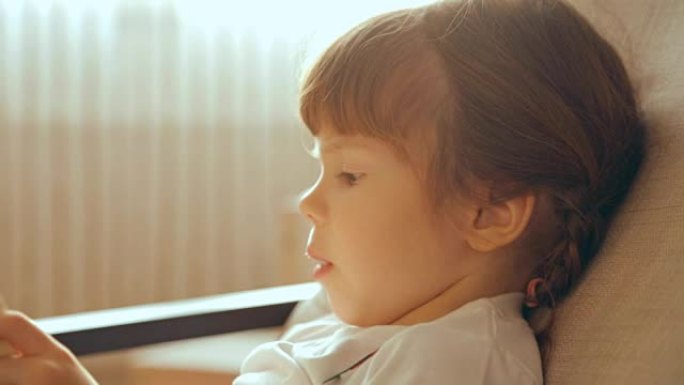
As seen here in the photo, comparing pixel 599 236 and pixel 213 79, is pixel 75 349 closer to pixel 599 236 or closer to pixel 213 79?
pixel 599 236

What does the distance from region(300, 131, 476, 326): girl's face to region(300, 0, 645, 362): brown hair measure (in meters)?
0.02

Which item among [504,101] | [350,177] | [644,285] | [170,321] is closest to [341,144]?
[350,177]

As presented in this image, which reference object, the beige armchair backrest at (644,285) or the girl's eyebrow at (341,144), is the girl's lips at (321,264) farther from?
the beige armchair backrest at (644,285)

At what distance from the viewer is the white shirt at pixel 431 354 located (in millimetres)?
815

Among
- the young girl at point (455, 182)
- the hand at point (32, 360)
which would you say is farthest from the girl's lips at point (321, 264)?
the hand at point (32, 360)

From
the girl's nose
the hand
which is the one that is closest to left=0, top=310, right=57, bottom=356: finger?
the hand

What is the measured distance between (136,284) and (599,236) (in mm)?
1846

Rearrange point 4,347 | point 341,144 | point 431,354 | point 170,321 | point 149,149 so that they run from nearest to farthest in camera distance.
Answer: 1. point 431,354
2. point 341,144
3. point 4,347
4. point 170,321
5. point 149,149

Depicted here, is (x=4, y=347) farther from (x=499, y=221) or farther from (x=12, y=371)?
(x=499, y=221)

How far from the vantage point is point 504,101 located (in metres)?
0.87

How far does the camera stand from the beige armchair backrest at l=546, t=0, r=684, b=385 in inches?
32.6

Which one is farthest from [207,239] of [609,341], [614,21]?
[609,341]

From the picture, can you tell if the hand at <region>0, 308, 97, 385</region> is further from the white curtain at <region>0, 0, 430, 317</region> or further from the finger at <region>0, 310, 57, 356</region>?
the white curtain at <region>0, 0, 430, 317</region>

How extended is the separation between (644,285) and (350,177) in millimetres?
264
